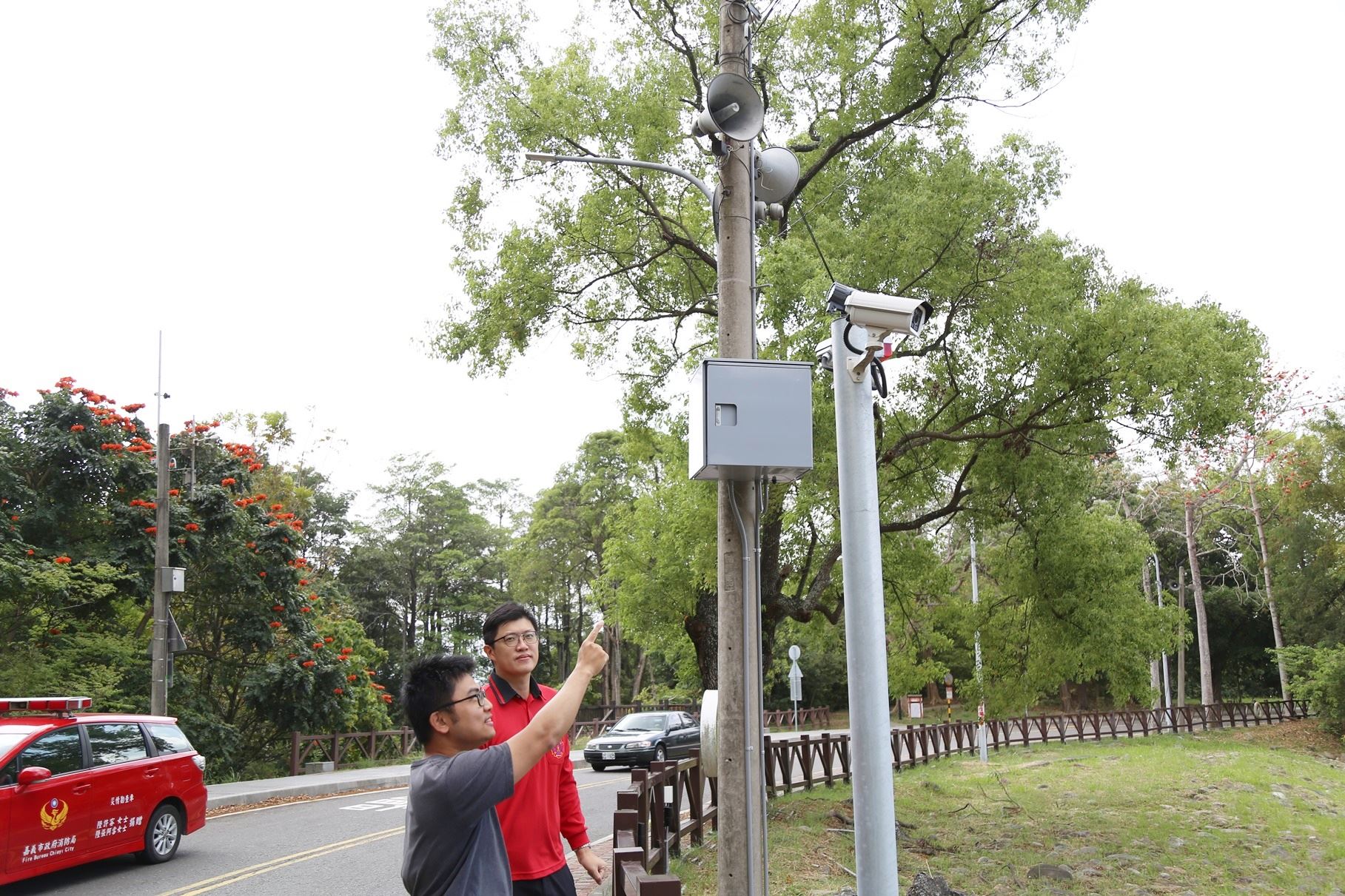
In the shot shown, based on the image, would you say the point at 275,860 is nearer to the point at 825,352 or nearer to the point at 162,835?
the point at 162,835

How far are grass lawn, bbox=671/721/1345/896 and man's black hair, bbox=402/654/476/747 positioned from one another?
626 cm

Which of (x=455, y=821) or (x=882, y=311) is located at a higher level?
(x=882, y=311)

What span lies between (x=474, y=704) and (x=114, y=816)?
852 cm

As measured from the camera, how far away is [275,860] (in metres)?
10.3

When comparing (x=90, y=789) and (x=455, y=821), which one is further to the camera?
(x=90, y=789)

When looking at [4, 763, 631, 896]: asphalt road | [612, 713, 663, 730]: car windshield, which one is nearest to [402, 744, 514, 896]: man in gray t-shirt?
[4, 763, 631, 896]: asphalt road

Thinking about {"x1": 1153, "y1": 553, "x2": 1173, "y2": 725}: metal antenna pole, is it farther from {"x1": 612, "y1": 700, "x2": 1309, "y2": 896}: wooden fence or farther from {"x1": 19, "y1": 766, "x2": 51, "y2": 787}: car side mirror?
{"x1": 19, "y1": 766, "x2": 51, "y2": 787}: car side mirror

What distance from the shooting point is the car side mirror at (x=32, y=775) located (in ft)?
26.9

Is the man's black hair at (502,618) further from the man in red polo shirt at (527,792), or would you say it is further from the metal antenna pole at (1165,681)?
the metal antenna pole at (1165,681)

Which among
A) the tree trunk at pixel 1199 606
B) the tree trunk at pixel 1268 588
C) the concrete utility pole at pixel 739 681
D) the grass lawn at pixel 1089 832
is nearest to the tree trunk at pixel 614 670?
the tree trunk at pixel 1199 606

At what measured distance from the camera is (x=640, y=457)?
629 inches

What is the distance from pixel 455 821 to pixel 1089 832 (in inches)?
459

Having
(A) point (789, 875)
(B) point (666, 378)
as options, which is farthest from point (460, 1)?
(A) point (789, 875)

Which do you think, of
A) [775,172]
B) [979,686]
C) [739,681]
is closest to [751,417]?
[739,681]
